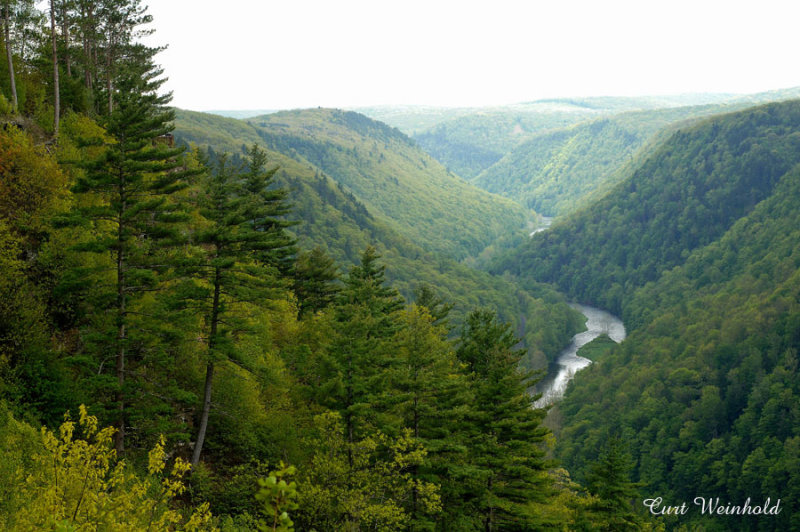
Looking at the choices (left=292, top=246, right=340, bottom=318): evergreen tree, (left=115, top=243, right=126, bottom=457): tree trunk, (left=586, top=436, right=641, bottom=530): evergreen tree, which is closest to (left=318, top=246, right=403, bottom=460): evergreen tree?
(left=115, top=243, right=126, bottom=457): tree trunk

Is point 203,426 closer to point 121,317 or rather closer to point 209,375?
point 209,375

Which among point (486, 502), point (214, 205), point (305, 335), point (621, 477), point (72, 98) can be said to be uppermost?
point (72, 98)

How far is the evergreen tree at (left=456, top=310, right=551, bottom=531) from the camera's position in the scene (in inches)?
1057

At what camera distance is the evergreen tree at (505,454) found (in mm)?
26844

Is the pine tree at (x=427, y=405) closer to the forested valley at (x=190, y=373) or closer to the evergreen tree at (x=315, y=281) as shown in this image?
the forested valley at (x=190, y=373)

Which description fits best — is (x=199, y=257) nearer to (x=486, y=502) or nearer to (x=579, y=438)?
(x=486, y=502)

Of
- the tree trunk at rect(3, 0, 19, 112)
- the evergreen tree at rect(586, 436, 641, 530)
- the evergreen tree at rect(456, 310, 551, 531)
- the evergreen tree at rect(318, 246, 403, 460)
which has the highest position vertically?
the tree trunk at rect(3, 0, 19, 112)

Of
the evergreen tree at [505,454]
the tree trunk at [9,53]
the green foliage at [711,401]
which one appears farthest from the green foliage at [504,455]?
the green foliage at [711,401]

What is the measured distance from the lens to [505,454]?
89.4ft

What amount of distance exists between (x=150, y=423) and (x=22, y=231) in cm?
1316

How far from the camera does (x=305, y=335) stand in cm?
3778

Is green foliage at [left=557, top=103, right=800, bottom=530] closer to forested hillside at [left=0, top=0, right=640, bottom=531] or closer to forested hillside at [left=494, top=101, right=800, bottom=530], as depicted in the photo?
forested hillside at [left=494, top=101, right=800, bottom=530]

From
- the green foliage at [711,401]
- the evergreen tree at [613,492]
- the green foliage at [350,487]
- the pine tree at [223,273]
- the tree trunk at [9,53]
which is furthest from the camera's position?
the green foliage at [711,401]

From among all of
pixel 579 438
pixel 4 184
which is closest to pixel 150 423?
pixel 4 184
